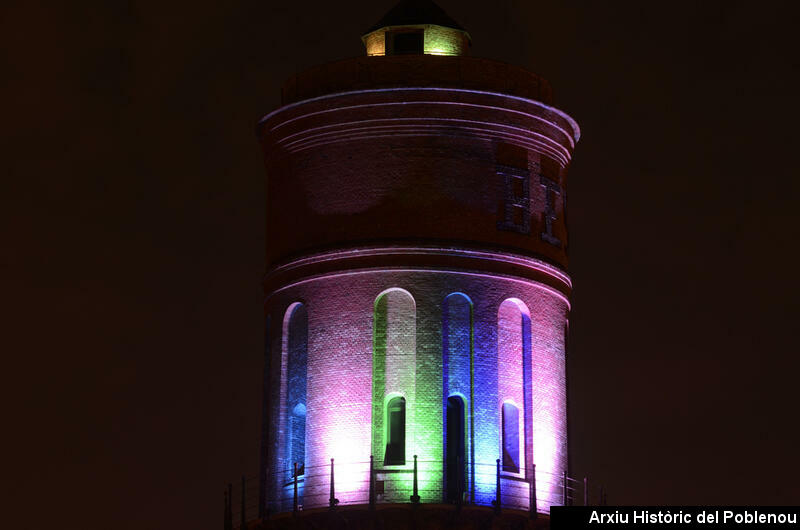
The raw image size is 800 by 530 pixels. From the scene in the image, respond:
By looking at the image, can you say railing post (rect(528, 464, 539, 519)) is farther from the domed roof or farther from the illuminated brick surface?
the domed roof

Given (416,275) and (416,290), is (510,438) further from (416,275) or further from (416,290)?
(416,275)

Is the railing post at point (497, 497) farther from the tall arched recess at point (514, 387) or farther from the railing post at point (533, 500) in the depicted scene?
the tall arched recess at point (514, 387)

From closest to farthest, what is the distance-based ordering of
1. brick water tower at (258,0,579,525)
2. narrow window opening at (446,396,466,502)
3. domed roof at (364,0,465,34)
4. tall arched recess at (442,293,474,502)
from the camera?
narrow window opening at (446,396,466,502) < tall arched recess at (442,293,474,502) < brick water tower at (258,0,579,525) < domed roof at (364,0,465,34)

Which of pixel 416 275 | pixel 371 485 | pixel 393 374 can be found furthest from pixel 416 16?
pixel 371 485

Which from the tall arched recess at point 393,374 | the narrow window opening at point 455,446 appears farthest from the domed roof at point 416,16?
the narrow window opening at point 455,446

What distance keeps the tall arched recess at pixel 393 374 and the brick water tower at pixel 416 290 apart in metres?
0.05

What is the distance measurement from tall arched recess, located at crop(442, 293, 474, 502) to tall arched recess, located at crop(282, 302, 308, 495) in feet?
12.8

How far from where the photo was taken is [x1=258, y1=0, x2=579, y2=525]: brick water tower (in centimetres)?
6588

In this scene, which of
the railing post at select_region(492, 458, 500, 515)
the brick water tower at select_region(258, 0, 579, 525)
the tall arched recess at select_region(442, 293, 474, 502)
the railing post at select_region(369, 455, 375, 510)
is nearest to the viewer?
the railing post at select_region(369, 455, 375, 510)

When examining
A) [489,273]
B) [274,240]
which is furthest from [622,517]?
[274,240]

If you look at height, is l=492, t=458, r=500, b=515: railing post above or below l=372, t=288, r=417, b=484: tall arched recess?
below

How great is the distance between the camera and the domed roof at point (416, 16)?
2761 inches

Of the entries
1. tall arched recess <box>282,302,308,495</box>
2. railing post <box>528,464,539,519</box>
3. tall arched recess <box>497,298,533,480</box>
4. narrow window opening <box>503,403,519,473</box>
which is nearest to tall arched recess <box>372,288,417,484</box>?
tall arched recess <box>282,302,308,495</box>

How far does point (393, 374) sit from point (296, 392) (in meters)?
3.03
